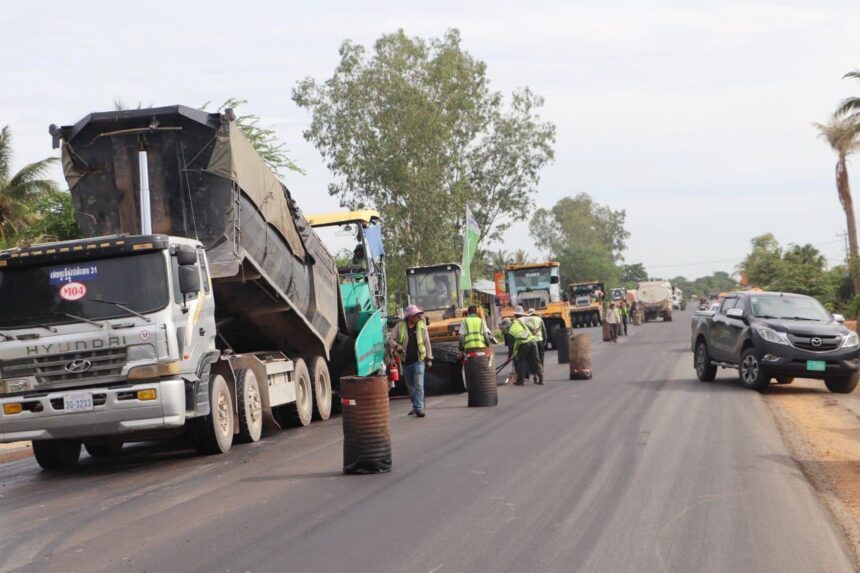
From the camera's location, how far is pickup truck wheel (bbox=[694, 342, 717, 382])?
2147 centimetres

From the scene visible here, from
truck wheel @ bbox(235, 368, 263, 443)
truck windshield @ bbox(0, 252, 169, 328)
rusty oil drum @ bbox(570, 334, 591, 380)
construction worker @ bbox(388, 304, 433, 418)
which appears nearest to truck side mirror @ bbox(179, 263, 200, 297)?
truck windshield @ bbox(0, 252, 169, 328)

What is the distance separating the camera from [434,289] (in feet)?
96.4

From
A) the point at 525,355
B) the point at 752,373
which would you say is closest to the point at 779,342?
the point at 752,373

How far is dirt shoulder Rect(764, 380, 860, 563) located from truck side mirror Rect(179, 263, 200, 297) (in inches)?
274

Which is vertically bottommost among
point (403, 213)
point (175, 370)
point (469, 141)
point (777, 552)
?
point (777, 552)

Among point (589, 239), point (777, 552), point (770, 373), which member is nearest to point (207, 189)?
point (777, 552)

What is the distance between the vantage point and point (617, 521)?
8.27 meters

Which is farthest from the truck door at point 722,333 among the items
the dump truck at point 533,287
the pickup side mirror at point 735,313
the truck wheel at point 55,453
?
the dump truck at point 533,287

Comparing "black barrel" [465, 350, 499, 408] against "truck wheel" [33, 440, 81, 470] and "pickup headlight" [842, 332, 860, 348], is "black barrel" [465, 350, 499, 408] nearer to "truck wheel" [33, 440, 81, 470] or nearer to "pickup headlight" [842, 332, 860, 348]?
"pickup headlight" [842, 332, 860, 348]

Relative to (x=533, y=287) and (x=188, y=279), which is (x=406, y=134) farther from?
(x=188, y=279)

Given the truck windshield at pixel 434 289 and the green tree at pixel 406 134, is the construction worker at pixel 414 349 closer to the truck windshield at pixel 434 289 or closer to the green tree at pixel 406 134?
the truck windshield at pixel 434 289

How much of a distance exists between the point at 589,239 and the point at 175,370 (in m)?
130

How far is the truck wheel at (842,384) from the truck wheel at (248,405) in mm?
10385

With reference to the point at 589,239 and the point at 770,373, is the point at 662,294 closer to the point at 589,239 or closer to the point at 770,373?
the point at 770,373
